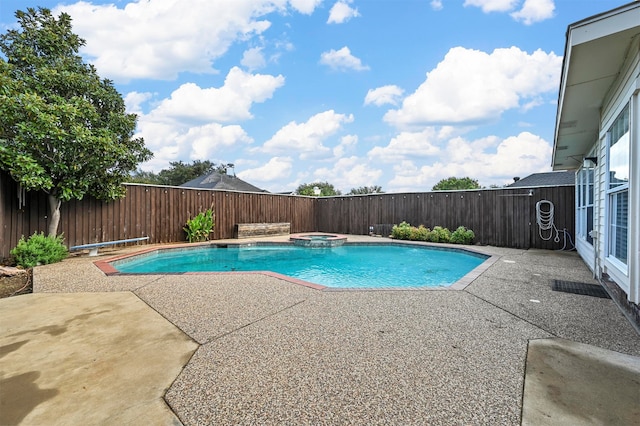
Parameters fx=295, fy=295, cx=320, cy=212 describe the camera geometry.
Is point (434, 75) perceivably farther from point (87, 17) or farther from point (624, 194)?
point (87, 17)

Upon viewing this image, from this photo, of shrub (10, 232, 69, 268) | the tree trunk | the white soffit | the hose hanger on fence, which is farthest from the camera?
the hose hanger on fence

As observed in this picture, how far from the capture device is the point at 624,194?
9.93 feet

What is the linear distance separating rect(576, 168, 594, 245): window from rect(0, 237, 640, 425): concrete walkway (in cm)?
306

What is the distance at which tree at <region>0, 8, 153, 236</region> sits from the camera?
512 cm

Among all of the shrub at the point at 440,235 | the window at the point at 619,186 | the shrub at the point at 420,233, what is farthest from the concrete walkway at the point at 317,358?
the shrub at the point at 420,233

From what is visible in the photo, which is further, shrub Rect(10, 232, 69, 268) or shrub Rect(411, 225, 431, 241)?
shrub Rect(411, 225, 431, 241)

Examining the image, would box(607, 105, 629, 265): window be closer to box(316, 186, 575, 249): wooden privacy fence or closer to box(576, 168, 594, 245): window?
box(576, 168, 594, 245): window

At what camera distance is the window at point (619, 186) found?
2.92 meters

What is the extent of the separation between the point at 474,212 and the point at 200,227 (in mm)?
8726

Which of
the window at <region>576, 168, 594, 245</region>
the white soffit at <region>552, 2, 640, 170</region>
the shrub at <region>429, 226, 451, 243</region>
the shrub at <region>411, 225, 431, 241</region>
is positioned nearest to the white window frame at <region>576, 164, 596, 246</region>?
the window at <region>576, 168, 594, 245</region>

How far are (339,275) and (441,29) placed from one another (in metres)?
7.21

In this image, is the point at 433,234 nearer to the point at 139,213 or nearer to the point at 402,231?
the point at 402,231

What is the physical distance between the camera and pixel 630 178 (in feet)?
8.45

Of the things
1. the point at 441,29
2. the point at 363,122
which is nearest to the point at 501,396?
the point at 441,29
